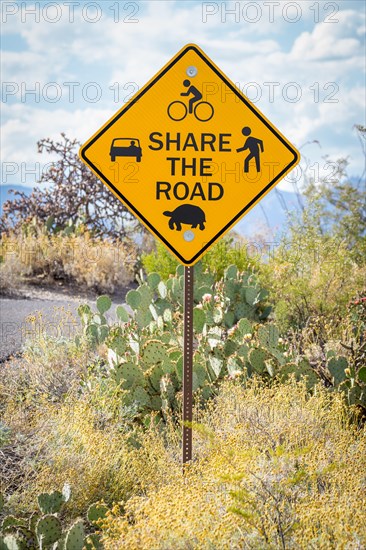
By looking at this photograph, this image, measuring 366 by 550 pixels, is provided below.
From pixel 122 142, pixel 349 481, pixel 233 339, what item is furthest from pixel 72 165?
pixel 349 481

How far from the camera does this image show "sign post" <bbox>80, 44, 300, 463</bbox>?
4.79 m

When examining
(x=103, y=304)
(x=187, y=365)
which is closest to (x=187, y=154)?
(x=187, y=365)

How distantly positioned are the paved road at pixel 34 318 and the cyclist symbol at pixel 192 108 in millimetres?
2788

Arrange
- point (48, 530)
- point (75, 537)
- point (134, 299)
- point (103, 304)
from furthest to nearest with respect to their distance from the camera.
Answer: point (103, 304) → point (134, 299) → point (48, 530) → point (75, 537)

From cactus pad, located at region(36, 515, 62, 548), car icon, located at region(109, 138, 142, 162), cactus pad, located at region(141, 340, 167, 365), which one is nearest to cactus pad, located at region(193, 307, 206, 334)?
cactus pad, located at region(141, 340, 167, 365)

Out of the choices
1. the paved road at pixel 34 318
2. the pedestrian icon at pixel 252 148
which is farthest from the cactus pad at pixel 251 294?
the pedestrian icon at pixel 252 148

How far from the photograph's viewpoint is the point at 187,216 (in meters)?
4.80

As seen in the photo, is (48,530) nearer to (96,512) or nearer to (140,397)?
(96,512)

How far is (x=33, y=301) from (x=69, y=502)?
724cm

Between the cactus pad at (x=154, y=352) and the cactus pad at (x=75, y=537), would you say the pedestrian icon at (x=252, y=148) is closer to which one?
the cactus pad at (x=154, y=352)

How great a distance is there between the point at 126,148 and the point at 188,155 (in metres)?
0.39

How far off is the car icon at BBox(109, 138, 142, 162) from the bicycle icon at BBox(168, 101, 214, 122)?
11.4 inches

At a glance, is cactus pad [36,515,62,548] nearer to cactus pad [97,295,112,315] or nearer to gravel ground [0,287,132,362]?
gravel ground [0,287,132,362]

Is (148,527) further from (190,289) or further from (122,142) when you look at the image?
(122,142)
